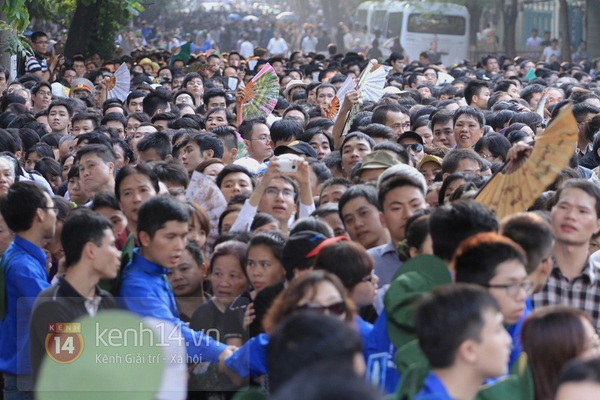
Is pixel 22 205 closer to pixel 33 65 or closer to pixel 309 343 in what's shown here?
pixel 309 343

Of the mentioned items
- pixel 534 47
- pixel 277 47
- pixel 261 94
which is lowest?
pixel 261 94

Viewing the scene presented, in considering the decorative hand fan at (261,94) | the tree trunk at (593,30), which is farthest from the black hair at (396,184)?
the tree trunk at (593,30)

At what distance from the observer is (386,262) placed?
444 cm

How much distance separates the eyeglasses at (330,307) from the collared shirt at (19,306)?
163 cm

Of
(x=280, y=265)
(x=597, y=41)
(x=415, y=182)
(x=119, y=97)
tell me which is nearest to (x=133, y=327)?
(x=280, y=265)

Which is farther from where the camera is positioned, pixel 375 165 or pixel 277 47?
pixel 277 47

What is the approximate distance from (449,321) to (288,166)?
2518mm

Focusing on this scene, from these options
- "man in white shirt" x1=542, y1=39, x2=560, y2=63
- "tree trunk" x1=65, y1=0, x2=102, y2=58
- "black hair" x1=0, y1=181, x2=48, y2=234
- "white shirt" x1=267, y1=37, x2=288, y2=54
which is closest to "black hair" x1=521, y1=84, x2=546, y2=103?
"black hair" x1=0, y1=181, x2=48, y2=234

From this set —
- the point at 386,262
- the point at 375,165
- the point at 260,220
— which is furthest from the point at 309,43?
the point at 386,262

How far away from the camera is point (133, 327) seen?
11.4ft

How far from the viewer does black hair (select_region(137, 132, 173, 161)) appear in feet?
23.3

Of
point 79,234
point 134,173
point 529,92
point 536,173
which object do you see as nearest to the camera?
point 79,234

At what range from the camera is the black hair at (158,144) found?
710 cm

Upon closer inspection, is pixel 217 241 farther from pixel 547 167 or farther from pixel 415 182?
pixel 547 167
